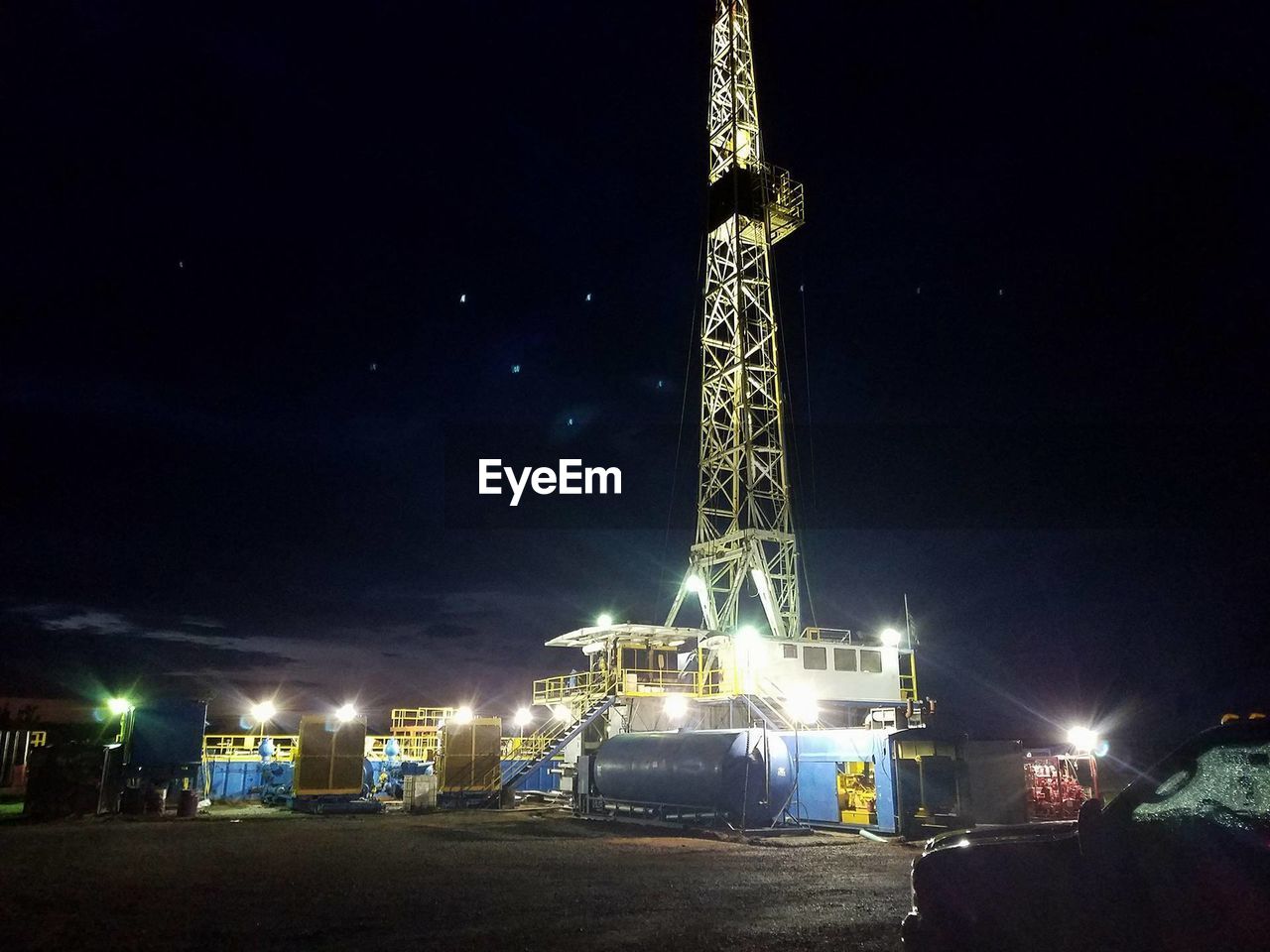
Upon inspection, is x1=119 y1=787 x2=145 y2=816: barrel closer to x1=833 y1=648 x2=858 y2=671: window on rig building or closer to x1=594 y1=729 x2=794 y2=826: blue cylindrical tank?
x1=594 y1=729 x2=794 y2=826: blue cylindrical tank

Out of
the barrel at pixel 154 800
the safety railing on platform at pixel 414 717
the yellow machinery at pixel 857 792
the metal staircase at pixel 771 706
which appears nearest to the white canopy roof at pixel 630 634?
the metal staircase at pixel 771 706

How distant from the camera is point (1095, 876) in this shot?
13.7 ft

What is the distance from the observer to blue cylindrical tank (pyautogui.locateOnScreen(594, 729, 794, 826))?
66.7ft

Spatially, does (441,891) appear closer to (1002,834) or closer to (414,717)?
(1002,834)

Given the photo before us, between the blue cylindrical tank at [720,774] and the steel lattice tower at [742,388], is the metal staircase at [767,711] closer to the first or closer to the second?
the steel lattice tower at [742,388]

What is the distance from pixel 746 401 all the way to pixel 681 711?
11869 millimetres

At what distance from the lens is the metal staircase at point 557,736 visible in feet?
90.9

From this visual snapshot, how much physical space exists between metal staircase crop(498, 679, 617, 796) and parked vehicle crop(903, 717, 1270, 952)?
2408 centimetres

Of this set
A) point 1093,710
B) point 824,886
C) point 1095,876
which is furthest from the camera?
point 1093,710

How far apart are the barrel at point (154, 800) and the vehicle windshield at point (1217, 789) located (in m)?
27.0

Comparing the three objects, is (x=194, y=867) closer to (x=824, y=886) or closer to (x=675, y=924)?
(x=675, y=924)

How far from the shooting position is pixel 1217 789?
4.04 m

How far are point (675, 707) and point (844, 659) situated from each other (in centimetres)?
650

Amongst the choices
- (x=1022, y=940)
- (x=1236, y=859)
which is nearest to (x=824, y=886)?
(x=1022, y=940)
